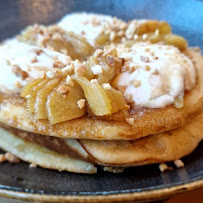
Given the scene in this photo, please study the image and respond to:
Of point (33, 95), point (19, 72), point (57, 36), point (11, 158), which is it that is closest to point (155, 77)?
point (33, 95)

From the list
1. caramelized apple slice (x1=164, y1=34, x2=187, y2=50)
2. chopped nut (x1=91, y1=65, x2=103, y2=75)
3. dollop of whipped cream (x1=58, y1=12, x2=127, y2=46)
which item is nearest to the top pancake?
chopped nut (x1=91, y1=65, x2=103, y2=75)

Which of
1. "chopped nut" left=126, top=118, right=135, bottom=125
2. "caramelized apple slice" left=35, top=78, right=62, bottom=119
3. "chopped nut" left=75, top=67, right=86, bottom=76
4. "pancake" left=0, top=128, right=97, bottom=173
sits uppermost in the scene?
"chopped nut" left=75, top=67, right=86, bottom=76

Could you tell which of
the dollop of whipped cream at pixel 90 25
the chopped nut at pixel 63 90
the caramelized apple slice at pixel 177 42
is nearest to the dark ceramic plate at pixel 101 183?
the chopped nut at pixel 63 90

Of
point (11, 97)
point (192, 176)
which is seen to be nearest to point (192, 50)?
point (192, 176)

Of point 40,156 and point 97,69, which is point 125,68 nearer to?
point 97,69

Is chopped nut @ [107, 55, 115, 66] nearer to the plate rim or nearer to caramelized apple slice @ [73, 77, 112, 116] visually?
caramelized apple slice @ [73, 77, 112, 116]

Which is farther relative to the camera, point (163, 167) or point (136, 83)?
point (136, 83)

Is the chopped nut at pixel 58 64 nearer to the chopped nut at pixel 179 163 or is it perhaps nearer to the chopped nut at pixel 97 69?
the chopped nut at pixel 97 69
